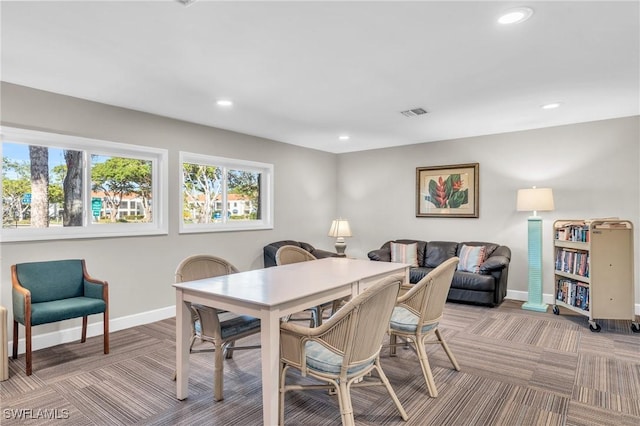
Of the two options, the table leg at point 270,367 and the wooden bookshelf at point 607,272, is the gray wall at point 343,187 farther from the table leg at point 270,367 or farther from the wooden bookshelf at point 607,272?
the table leg at point 270,367

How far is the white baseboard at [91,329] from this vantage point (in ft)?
11.5

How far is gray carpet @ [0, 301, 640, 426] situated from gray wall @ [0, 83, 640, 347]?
0.89 meters

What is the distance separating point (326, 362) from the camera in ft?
6.64

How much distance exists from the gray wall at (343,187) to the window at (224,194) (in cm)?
12

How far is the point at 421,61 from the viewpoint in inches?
115

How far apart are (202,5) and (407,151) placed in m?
4.87

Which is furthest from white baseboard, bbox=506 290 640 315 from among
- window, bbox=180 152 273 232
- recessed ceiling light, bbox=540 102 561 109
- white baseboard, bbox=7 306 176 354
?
white baseboard, bbox=7 306 176 354

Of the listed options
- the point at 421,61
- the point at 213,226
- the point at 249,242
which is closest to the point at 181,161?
the point at 213,226

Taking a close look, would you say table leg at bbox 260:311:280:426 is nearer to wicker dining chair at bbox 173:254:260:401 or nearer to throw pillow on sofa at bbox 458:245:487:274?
wicker dining chair at bbox 173:254:260:401

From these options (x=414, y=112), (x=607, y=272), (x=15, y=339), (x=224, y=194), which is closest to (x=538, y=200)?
(x=607, y=272)

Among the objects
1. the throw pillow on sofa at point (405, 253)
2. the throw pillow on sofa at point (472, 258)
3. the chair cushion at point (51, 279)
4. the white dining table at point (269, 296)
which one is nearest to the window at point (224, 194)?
the chair cushion at point (51, 279)

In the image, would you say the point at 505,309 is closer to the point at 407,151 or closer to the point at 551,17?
the point at 407,151

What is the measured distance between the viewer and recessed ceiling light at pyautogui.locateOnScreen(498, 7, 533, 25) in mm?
2189

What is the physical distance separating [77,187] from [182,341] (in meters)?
2.46
